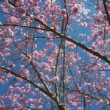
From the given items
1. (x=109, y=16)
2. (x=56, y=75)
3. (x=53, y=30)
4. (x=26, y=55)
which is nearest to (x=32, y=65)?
(x=26, y=55)

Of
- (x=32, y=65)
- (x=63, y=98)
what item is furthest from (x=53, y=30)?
(x=32, y=65)

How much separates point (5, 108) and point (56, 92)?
2251mm

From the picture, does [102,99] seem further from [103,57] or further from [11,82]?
[11,82]

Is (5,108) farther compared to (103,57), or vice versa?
(5,108)

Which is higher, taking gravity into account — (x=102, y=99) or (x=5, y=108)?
(x=102, y=99)

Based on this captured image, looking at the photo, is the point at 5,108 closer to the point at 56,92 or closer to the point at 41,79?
the point at 41,79

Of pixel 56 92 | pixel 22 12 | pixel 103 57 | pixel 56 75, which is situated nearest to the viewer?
pixel 103 57

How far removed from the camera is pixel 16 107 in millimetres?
9203

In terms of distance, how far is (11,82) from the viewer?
9.17 m

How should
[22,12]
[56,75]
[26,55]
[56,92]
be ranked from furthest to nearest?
[26,55], [56,75], [56,92], [22,12]

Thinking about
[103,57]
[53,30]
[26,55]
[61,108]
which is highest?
[53,30]

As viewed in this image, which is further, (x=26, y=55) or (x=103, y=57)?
(x=26, y=55)

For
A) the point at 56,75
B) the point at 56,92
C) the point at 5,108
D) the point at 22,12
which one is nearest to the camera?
the point at 22,12

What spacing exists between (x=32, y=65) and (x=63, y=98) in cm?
243
